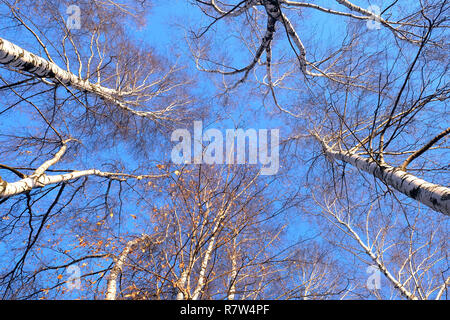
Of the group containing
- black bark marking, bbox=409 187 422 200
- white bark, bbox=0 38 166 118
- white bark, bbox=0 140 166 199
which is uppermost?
white bark, bbox=0 38 166 118

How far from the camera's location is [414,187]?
2080mm

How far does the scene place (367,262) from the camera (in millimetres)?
4758

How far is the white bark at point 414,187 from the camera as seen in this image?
182 centimetres

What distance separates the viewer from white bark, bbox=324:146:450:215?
182 cm

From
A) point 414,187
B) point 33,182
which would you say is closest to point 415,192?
point 414,187

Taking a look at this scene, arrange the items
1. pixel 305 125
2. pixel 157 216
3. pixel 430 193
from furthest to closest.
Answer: pixel 305 125
pixel 157 216
pixel 430 193

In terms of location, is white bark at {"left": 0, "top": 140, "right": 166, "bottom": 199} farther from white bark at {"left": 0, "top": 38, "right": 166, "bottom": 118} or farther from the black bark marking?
the black bark marking

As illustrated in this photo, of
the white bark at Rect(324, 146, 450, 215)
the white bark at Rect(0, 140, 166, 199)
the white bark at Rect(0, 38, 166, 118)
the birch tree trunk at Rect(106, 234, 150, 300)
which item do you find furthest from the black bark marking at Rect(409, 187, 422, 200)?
the white bark at Rect(0, 38, 166, 118)

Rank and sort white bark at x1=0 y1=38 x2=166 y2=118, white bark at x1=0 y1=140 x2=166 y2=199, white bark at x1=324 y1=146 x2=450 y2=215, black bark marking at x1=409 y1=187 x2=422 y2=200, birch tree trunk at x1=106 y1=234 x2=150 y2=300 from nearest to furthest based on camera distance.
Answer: white bark at x1=324 y1=146 x2=450 y2=215, black bark marking at x1=409 y1=187 x2=422 y2=200, white bark at x1=0 y1=140 x2=166 y2=199, white bark at x1=0 y1=38 x2=166 y2=118, birch tree trunk at x1=106 y1=234 x2=150 y2=300

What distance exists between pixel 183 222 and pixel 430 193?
384 centimetres

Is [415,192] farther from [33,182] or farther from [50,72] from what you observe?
[50,72]
